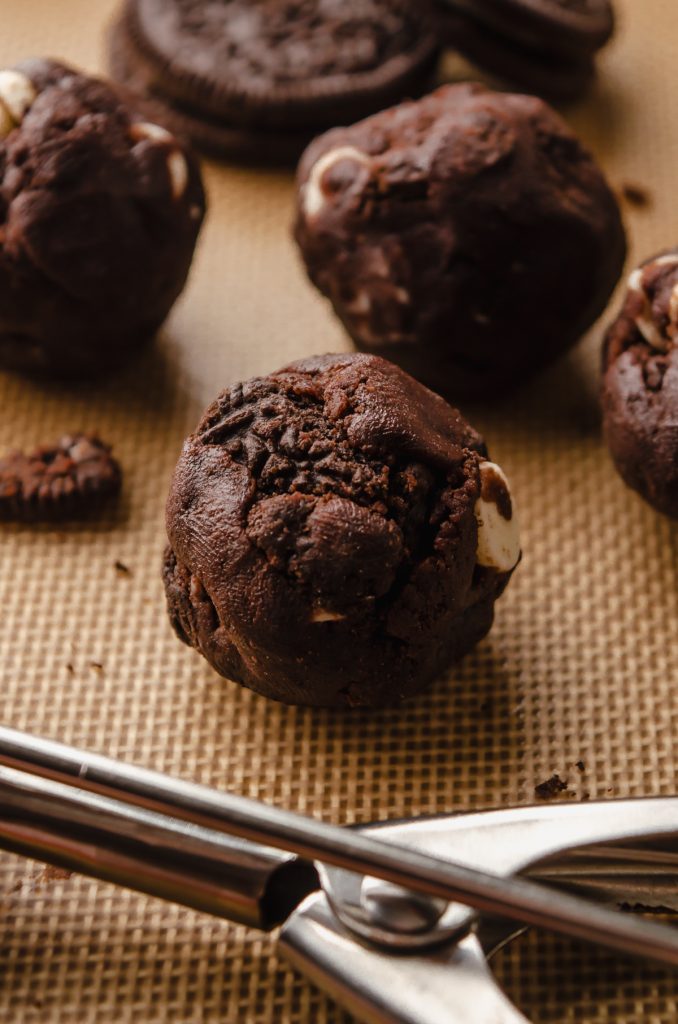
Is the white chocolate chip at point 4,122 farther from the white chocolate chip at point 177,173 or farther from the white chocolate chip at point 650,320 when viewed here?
the white chocolate chip at point 650,320

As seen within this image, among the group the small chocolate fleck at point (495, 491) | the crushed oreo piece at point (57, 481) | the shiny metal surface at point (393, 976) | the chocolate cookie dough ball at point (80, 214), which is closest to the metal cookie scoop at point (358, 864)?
the shiny metal surface at point (393, 976)

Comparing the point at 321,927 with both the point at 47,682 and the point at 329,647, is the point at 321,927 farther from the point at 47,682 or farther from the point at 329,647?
the point at 47,682

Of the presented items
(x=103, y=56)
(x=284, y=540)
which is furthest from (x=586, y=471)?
(x=103, y=56)

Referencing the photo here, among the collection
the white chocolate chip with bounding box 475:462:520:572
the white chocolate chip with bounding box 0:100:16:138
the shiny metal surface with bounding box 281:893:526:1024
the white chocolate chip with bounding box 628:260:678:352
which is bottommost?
the shiny metal surface with bounding box 281:893:526:1024

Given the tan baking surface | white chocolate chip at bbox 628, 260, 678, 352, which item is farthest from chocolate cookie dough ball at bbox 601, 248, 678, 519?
the tan baking surface

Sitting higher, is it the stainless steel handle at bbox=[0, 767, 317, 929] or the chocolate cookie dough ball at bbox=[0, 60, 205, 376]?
the chocolate cookie dough ball at bbox=[0, 60, 205, 376]

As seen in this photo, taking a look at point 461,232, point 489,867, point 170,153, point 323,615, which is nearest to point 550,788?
point 489,867

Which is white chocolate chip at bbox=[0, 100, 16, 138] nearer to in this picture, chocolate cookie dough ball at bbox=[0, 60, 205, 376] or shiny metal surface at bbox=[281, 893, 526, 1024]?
chocolate cookie dough ball at bbox=[0, 60, 205, 376]

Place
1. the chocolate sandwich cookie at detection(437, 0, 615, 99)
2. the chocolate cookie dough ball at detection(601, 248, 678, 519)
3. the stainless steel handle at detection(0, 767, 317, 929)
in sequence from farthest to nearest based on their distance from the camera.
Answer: the chocolate sandwich cookie at detection(437, 0, 615, 99) < the chocolate cookie dough ball at detection(601, 248, 678, 519) < the stainless steel handle at detection(0, 767, 317, 929)
